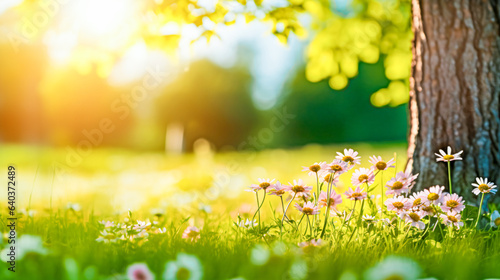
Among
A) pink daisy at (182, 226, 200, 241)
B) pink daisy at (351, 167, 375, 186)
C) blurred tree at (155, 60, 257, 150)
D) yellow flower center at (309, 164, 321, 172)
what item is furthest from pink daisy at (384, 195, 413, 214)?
blurred tree at (155, 60, 257, 150)

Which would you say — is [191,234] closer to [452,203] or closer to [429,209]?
[429,209]

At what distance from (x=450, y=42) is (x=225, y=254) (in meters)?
2.16

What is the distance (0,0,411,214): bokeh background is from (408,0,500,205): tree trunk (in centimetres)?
104

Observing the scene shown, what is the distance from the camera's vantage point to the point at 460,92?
3.17 m

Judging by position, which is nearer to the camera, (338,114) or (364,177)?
(364,177)

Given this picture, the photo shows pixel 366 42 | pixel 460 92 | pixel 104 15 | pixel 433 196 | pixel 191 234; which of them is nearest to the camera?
pixel 433 196

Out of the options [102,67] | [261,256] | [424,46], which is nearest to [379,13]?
[424,46]

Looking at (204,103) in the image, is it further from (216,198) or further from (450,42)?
(450,42)

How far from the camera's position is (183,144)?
1708cm

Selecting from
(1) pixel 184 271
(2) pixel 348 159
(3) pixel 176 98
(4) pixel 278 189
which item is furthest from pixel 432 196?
(3) pixel 176 98

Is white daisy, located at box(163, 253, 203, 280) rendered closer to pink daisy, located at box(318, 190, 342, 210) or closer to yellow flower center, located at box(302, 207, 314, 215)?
yellow flower center, located at box(302, 207, 314, 215)

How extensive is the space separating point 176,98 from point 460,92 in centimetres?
1402

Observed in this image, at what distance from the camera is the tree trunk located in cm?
315

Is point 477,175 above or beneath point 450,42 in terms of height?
beneath
